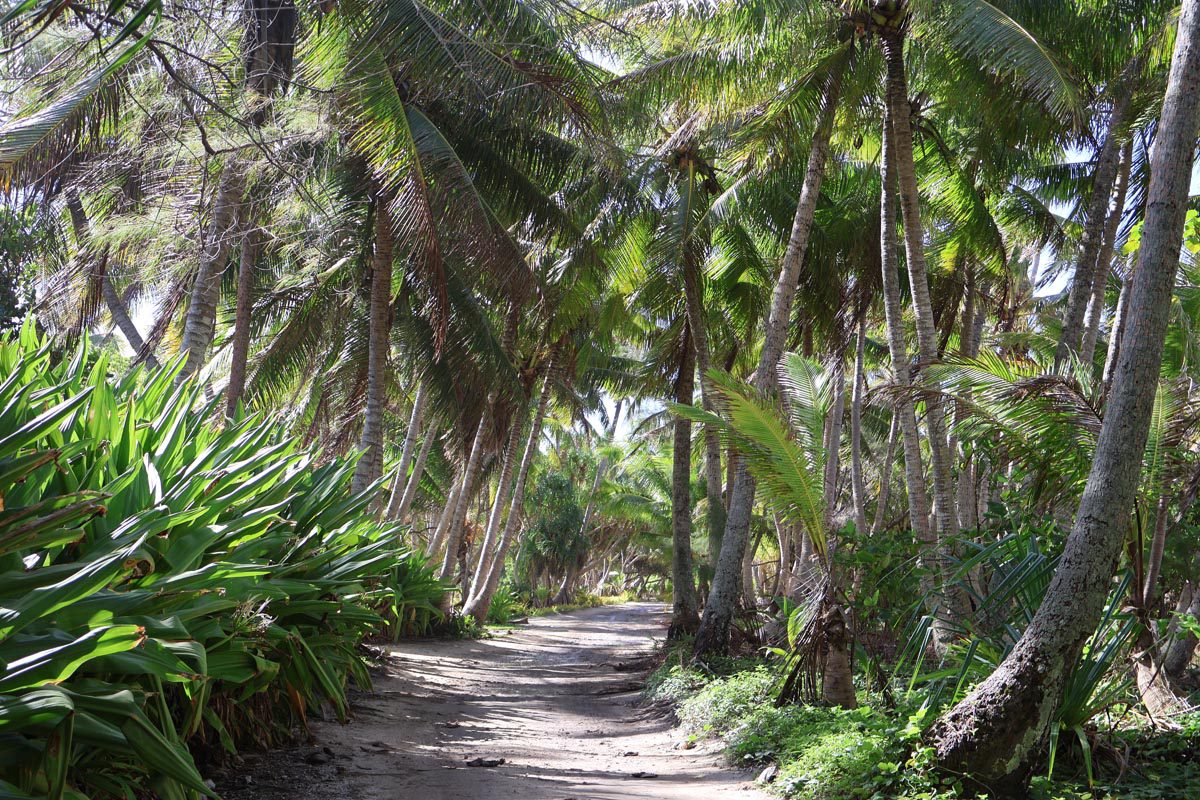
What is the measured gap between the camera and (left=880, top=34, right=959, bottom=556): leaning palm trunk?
29.7 feet

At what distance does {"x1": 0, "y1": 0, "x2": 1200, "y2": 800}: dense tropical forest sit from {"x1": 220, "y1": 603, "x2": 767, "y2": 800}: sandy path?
35 centimetres

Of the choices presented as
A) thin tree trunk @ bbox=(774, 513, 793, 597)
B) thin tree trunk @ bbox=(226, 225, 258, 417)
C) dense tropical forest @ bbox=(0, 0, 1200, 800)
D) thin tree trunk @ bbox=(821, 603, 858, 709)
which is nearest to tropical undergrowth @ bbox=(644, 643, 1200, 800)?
dense tropical forest @ bbox=(0, 0, 1200, 800)

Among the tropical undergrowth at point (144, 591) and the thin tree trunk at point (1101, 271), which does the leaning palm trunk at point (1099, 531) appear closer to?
the tropical undergrowth at point (144, 591)

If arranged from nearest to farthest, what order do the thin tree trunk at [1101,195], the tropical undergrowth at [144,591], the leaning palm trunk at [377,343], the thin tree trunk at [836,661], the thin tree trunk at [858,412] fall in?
the tropical undergrowth at [144,591] → the thin tree trunk at [836,661] → the thin tree trunk at [1101,195] → the leaning palm trunk at [377,343] → the thin tree trunk at [858,412]

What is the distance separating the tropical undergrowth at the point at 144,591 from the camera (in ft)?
8.83

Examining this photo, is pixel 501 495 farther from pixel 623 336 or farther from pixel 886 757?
pixel 886 757

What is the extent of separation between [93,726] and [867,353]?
2297 centimetres

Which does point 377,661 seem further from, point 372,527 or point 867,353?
point 867,353

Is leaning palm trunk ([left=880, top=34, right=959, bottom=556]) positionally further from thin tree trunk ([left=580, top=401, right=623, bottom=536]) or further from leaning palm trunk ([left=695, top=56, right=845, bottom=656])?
thin tree trunk ([left=580, top=401, right=623, bottom=536])

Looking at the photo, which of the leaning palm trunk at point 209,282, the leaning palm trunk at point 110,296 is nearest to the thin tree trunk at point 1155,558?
the leaning palm trunk at point 209,282

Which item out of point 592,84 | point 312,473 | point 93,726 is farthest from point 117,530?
point 592,84

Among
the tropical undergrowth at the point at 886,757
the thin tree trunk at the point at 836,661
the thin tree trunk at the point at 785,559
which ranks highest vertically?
the thin tree trunk at the point at 785,559

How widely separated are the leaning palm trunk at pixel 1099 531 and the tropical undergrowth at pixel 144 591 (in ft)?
11.9

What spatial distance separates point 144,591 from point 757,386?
8.58 metres
